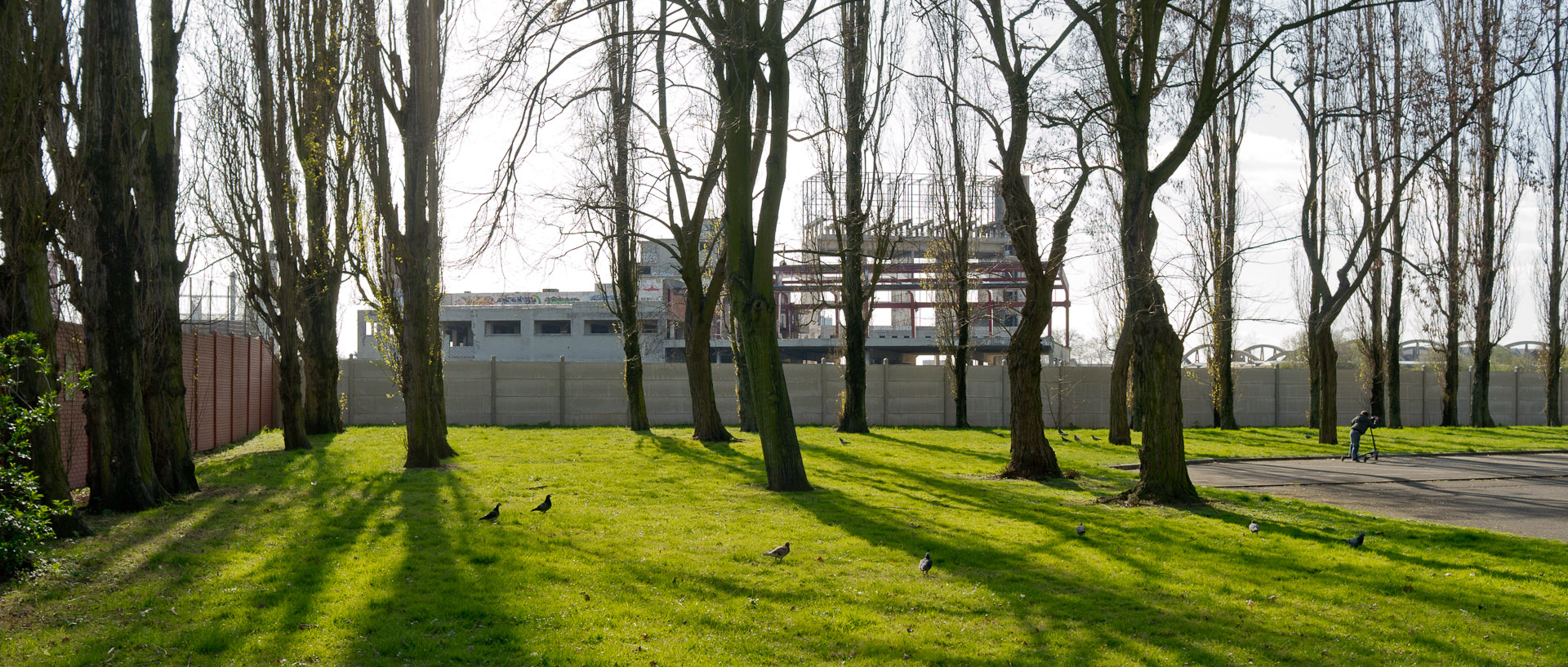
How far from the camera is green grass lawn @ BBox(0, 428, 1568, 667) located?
4.84 meters

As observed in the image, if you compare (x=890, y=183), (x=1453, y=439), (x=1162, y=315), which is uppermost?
(x=890, y=183)

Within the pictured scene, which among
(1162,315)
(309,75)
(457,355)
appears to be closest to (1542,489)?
(1162,315)

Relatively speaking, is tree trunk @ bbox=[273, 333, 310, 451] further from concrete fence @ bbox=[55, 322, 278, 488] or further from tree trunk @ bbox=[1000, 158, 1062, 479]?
tree trunk @ bbox=[1000, 158, 1062, 479]

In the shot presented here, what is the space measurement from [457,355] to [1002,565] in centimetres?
6336

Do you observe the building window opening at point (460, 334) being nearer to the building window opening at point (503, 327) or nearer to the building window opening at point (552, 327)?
the building window opening at point (503, 327)

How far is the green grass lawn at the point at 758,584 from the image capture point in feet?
15.9

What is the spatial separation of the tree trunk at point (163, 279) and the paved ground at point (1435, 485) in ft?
39.4

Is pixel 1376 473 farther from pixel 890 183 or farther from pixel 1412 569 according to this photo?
pixel 890 183

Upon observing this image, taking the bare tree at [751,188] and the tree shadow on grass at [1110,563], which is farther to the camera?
the bare tree at [751,188]

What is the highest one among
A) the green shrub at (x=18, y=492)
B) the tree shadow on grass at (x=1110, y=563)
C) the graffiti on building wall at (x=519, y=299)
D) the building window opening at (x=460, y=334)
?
the graffiti on building wall at (x=519, y=299)

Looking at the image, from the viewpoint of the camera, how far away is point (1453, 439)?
2239 centimetres

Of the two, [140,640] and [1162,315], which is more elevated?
[1162,315]

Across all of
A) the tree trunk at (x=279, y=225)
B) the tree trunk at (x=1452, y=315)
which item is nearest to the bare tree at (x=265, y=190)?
the tree trunk at (x=279, y=225)

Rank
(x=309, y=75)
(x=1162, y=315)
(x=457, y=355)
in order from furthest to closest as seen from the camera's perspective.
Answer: (x=457, y=355), (x=309, y=75), (x=1162, y=315)
